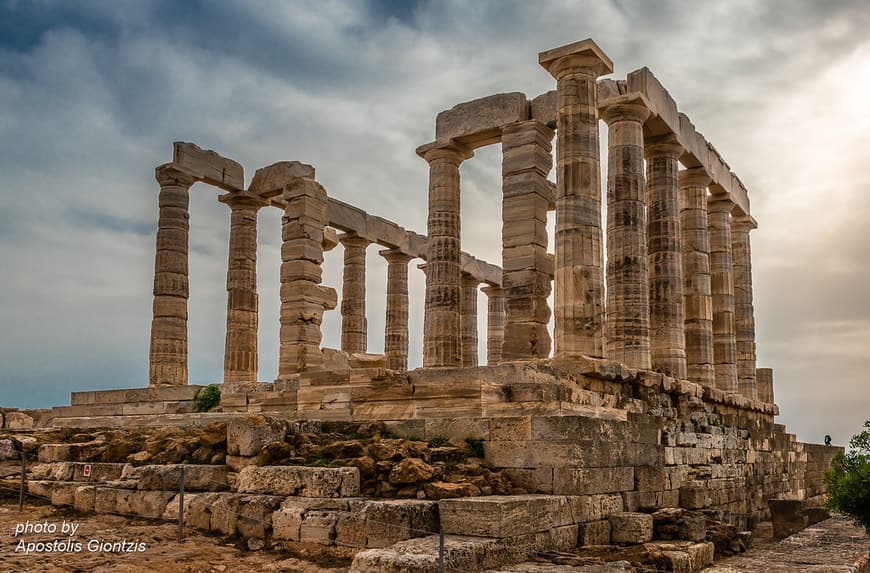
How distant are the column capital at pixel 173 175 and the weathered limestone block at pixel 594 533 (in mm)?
18815

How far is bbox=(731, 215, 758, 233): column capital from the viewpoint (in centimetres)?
2945

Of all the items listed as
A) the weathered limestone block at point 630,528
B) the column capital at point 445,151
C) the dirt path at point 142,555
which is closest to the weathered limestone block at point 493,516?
the dirt path at point 142,555

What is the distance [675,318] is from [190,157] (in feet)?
50.8

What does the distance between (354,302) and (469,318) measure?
6.90m

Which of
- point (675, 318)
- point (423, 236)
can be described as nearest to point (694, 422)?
point (675, 318)

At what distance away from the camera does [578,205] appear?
1806 centimetres

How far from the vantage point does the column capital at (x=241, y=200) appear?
90.2ft

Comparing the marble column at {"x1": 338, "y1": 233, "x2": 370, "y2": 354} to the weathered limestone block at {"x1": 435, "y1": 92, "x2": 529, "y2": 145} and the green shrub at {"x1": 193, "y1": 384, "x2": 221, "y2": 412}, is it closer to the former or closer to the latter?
the green shrub at {"x1": 193, "y1": 384, "x2": 221, "y2": 412}

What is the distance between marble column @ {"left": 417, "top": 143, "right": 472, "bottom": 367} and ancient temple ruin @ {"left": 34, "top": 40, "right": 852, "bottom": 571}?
0.18 feet

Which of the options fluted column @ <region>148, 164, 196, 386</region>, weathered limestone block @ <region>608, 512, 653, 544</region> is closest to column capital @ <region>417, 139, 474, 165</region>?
fluted column @ <region>148, 164, 196, 386</region>

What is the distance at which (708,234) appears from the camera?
27.1 metres

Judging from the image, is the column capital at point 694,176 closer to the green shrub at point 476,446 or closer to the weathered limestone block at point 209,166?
the weathered limestone block at point 209,166

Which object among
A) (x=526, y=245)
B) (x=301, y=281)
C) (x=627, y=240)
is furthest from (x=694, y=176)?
(x=301, y=281)

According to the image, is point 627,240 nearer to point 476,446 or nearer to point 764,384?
point 476,446
